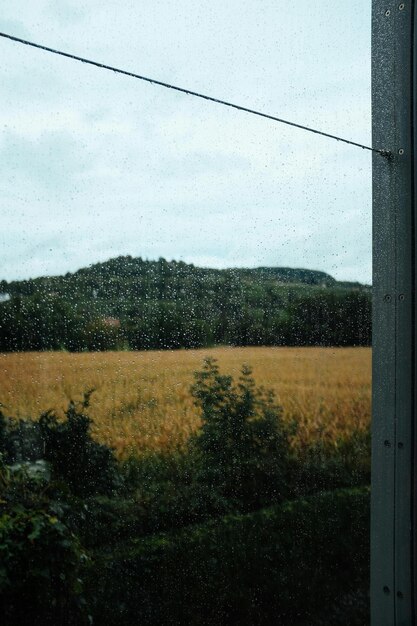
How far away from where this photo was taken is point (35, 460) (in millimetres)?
1342

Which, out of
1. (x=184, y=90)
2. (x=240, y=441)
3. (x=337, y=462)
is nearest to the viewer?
(x=184, y=90)

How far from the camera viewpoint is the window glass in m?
1.33

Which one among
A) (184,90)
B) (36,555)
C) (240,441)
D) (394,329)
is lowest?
(36,555)

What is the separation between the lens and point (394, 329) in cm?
153

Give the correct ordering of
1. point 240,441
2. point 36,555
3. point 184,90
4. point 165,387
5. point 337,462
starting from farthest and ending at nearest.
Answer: point 337,462, point 240,441, point 165,387, point 184,90, point 36,555

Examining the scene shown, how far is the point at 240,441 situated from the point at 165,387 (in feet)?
0.84

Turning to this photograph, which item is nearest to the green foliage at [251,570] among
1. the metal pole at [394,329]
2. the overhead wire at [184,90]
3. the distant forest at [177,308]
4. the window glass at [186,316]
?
the window glass at [186,316]

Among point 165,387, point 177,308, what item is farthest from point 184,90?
point 165,387

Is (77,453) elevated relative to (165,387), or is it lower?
lower

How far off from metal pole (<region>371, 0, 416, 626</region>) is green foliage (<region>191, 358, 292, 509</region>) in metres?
0.30

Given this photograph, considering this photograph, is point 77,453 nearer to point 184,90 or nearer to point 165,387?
point 165,387

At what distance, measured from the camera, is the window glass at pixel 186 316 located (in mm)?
1329

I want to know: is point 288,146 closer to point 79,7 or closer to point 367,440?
point 79,7

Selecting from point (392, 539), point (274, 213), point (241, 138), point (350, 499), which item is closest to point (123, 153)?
point (241, 138)
